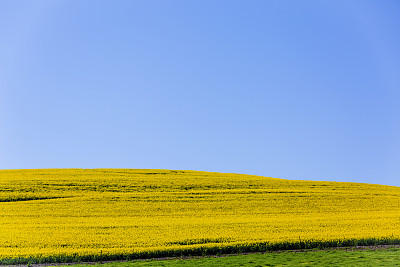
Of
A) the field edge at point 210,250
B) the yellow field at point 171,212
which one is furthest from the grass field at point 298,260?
the yellow field at point 171,212

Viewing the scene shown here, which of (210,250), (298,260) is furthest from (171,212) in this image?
(298,260)

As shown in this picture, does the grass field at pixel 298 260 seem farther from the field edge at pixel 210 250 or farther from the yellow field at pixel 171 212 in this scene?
the yellow field at pixel 171 212

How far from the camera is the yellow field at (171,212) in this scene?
821 inches

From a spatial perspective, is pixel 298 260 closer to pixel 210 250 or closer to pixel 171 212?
pixel 210 250

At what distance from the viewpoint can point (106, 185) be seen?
3816 cm

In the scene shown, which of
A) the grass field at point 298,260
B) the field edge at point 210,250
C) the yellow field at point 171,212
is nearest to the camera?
the grass field at point 298,260

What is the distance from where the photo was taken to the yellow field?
20.8 meters

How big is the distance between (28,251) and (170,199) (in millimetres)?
14837

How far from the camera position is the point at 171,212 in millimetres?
28938

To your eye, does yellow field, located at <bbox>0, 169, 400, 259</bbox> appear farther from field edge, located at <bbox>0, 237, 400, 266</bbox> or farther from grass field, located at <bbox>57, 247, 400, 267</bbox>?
grass field, located at <bbox>57, 247, 400, 267</bbox>

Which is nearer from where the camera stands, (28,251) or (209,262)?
(209,262)

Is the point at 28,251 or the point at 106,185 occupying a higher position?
the point at 106,185

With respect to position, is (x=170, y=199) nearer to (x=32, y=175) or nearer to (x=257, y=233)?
(x=257, y=233)

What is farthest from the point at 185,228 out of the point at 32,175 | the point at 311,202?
the point at 32,175
